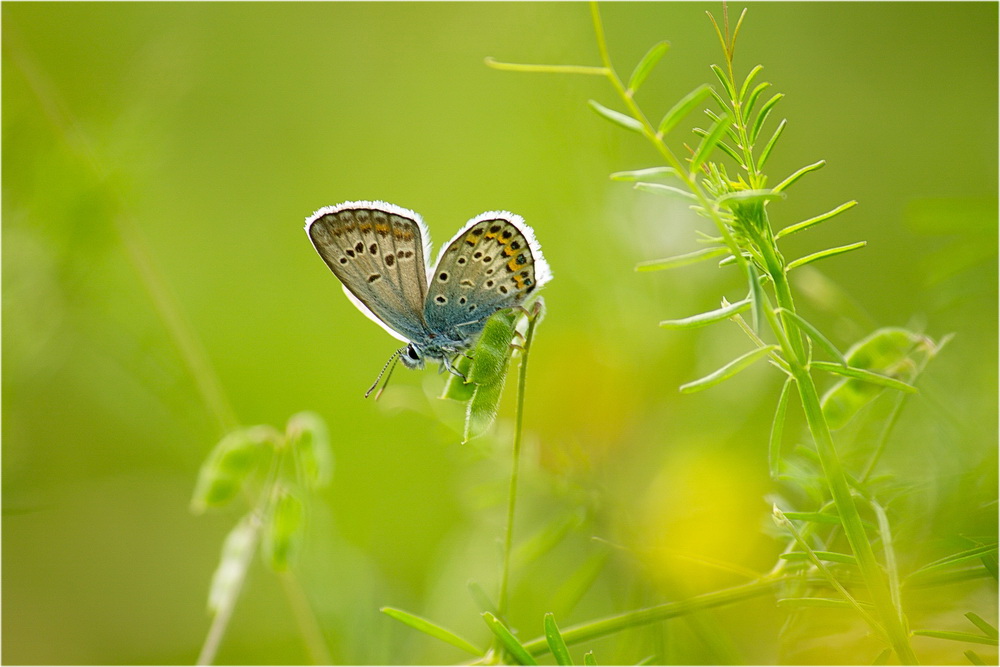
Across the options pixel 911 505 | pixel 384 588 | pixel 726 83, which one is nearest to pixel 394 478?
pixel 384 588

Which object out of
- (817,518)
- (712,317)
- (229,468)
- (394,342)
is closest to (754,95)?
(712,317)

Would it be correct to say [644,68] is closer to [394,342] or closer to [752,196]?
[752,196]

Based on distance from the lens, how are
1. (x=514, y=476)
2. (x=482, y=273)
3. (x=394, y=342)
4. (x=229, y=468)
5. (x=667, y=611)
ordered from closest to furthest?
(x=514, y=476) < (x=667, y=611) < (x=482, y=273) < (x=229, y=468) < (x=394, y=342)

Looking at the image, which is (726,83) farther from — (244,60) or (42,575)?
(244,60)

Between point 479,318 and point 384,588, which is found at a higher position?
point 479,318

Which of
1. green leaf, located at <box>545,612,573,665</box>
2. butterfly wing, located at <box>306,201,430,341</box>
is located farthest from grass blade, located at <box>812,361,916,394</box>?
butterfly wing, located at <box>306,201,430,341</box>

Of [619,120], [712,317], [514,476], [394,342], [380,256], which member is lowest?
[394,342]

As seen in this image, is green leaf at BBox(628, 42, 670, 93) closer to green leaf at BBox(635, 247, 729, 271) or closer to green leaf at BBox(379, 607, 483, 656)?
green leaf at BBox(635, 247, 729, 271)

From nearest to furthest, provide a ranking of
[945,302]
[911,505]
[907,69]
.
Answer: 1. [911,505]
2. [945,302]
3. [907,69]
